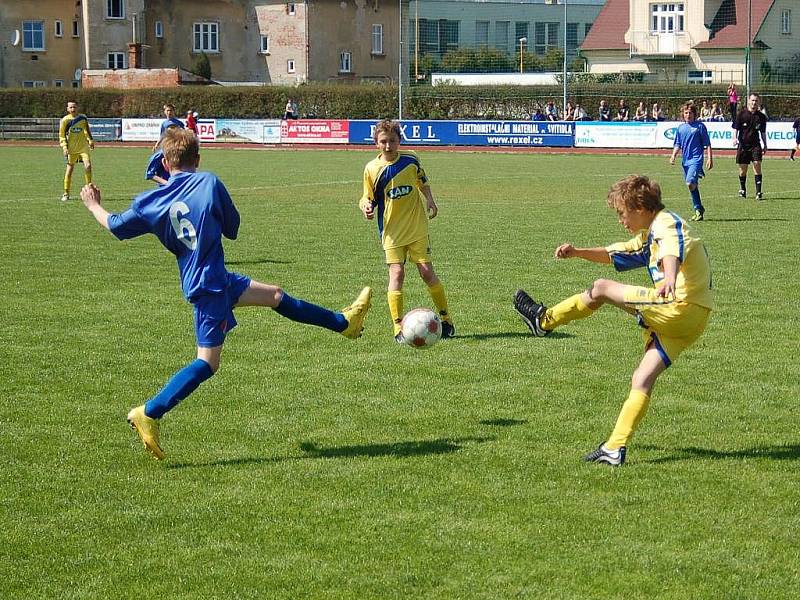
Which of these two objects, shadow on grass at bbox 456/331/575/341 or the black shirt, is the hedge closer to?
the black shirt

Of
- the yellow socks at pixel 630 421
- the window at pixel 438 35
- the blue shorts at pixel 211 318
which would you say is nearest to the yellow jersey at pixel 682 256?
the yellow socks at pixel 630 421

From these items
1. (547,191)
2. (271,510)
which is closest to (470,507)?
(271,510)

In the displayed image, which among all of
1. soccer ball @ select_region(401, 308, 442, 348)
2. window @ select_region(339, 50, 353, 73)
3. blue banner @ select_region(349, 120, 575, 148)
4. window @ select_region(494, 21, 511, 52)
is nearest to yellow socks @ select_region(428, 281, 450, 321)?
soccer ball @ select_region(401, 308, 442, 348)

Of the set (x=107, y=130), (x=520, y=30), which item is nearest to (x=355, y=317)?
(x=107, y=130)

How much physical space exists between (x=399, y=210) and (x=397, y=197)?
0.39 ft

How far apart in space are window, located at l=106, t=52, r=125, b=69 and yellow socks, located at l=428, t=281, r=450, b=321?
6318cm

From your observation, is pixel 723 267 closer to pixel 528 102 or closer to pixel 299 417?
pixel 299 417

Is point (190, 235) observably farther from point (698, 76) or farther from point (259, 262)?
point (698, 76)

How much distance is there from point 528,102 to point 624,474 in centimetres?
4691

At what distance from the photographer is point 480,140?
46.2m

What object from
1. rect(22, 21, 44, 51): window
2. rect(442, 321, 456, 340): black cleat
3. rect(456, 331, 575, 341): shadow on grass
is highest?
rect(22, 21, 44, 51): window

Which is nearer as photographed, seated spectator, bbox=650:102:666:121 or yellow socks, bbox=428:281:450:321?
yellow socks, bbox=428:281:450:321

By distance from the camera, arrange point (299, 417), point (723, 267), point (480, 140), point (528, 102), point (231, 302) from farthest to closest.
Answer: point (528, 102) < point (480, 140) < point (723, 267) < point (299, 417) < point (231, 302)

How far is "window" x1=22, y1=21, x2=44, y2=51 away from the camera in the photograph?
68938mm
